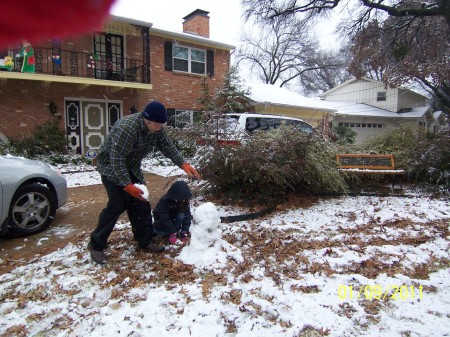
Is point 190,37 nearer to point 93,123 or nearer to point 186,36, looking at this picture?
point 186,36

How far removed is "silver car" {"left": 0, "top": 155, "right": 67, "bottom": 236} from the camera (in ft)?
13.8

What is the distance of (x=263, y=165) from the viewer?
5430 millimetres

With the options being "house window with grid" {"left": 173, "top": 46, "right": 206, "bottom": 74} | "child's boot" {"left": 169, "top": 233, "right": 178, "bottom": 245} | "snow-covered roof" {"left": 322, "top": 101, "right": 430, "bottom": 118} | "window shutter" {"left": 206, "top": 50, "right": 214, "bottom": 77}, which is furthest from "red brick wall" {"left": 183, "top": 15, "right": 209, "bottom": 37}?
"child's boot" {"left": 169, "top": 233, "right": 178, "bottom": 245}

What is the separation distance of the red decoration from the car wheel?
4586mm

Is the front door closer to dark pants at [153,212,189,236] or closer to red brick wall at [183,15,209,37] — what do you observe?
red brick wall at [183,15,209,37]

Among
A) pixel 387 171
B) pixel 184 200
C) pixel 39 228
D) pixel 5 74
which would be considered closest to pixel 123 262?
pixel 184 200

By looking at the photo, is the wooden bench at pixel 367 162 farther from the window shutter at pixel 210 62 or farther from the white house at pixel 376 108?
the white house at pixel 376 108

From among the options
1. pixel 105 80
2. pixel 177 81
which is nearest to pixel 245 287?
pixel 105 80

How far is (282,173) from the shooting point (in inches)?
219

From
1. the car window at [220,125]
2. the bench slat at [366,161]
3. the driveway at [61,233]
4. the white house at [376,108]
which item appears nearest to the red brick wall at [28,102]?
the driveway at [61,233]

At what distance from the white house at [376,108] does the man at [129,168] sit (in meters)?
21.9

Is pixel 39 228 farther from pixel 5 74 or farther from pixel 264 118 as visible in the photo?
pixel 5 74

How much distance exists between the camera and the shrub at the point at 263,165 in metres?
5.53
